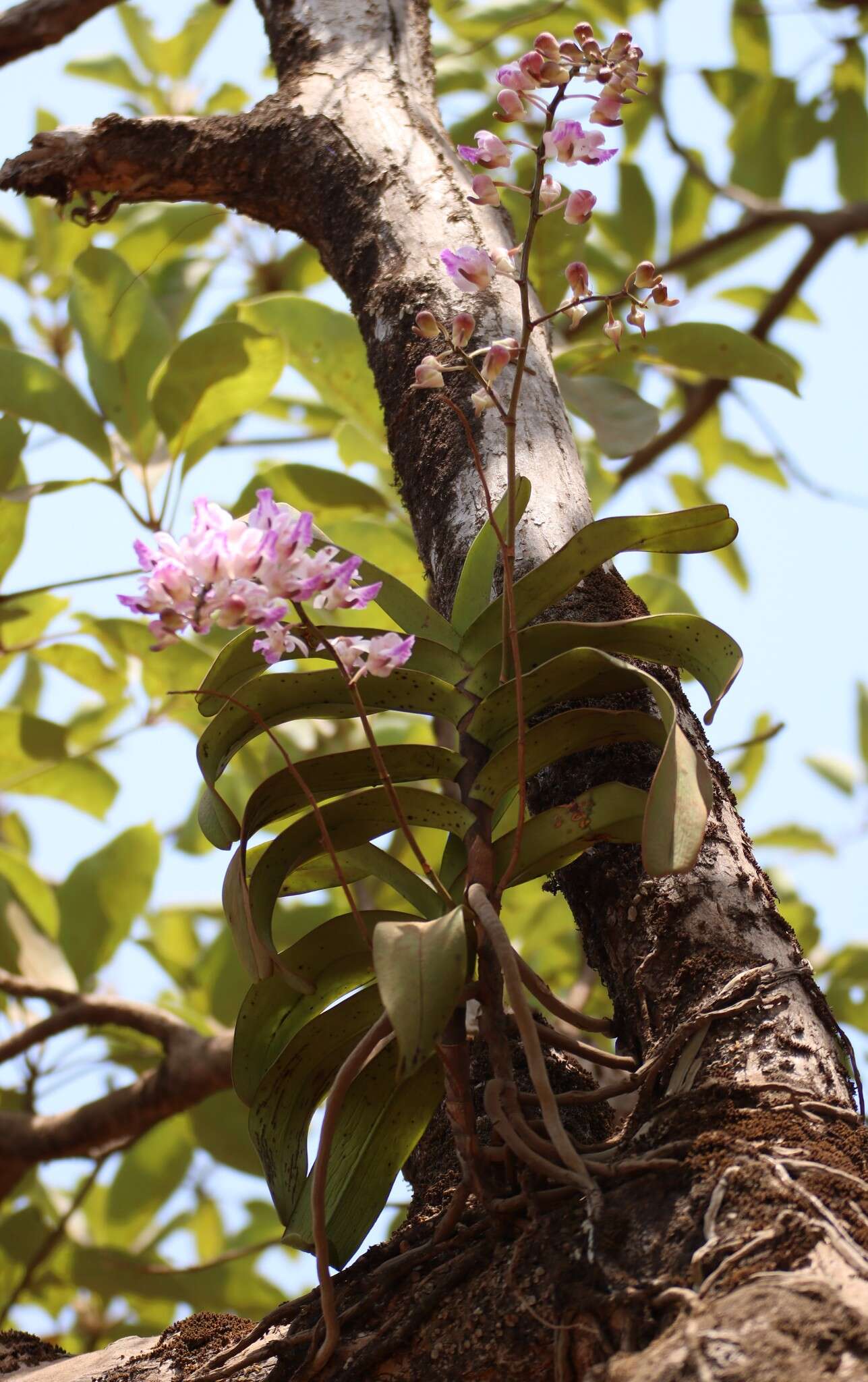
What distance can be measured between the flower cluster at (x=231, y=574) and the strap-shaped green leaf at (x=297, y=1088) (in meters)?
0.27

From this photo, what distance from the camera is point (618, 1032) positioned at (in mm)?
847

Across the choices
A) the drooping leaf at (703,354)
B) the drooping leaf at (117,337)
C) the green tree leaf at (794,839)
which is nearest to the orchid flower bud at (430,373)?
the drooping leaf at (703,354)

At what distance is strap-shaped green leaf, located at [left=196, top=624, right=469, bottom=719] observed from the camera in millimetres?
849

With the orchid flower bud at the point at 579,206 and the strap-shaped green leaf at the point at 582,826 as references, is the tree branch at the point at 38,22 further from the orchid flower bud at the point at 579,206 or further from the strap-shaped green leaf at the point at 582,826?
the strap-shaped green leaf at the point at 582,826

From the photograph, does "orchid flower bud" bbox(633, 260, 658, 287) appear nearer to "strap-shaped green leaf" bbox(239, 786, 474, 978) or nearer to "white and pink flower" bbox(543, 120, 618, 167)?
"white and pink flower" bbox(543, 120, 618, 167)

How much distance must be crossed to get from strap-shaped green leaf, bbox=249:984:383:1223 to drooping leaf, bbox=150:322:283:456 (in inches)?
41.6

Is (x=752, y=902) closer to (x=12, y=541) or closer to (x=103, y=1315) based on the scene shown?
(x=12, y=541)

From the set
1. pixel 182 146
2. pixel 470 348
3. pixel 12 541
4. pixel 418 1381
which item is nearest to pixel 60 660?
pixel 12 541

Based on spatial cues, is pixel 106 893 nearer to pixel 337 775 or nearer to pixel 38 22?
pixel 337 775

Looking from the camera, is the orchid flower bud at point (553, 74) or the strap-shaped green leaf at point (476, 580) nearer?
the orchid flower bud at point (553, 74)

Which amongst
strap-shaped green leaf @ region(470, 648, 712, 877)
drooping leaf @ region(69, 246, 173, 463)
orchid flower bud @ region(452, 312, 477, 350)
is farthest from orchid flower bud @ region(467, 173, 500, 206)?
drooping leaf @ region(69, 246, 173, 463)

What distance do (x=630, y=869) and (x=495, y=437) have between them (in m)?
0.40

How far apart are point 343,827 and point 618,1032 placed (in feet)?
0.78

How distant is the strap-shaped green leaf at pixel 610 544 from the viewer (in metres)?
0.85
